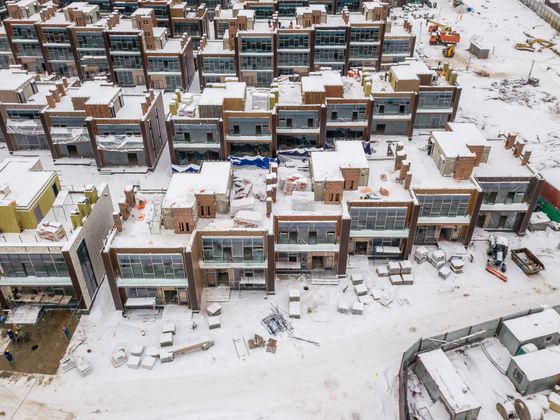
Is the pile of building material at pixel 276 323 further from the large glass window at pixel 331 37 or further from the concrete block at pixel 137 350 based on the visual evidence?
Answer: the large glass window at pixel 331 37

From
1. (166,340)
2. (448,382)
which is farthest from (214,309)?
(448,382)

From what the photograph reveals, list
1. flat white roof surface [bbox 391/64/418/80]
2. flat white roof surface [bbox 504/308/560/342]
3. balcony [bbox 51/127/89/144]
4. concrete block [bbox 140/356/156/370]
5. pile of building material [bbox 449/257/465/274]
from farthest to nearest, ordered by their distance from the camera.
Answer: flat white roof surface [bbox 391/64/418/80]
balcony [bbox 51/127/89/144]
pile of building material [bbox 449/257/465/274]
flat white roof surface [bbox 504/308/560/342]
concrete block [bbox 140/356/156/370]

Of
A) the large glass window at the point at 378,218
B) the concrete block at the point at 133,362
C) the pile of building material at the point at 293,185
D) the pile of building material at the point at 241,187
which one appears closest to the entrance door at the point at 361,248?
the large glass window at the point at 378,218

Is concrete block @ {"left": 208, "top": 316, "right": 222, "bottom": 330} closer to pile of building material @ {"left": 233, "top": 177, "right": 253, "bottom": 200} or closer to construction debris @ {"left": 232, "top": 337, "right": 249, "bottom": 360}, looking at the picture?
construction debris @ {"left": 232, "top": 337, "right": 249, "bottom": 360}

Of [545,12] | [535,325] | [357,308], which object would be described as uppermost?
[545,12]

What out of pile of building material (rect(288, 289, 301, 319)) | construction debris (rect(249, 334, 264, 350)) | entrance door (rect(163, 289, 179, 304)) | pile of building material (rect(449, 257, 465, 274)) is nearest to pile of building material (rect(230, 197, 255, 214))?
pile of building material (rect(288, 289, 301, 319))

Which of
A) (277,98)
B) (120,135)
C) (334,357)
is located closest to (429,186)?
(334,357)

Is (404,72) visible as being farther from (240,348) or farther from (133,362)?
(133,362)
